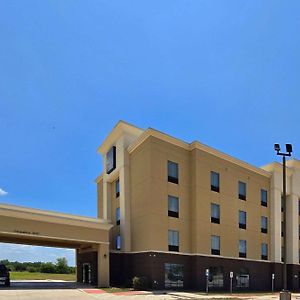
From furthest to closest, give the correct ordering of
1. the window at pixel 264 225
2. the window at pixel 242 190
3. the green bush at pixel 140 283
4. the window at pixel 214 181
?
the window at pixel 264 225
the window at pixel 242 190
the window at pixel 214 181
the green bush at pixel 140 283

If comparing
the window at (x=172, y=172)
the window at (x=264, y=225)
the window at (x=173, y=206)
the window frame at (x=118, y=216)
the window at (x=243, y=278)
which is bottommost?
the window at (x=243, y=278)

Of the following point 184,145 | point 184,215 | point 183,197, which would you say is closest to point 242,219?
point 184,215

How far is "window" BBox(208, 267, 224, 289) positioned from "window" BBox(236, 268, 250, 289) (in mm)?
2709

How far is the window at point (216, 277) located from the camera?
41528mm

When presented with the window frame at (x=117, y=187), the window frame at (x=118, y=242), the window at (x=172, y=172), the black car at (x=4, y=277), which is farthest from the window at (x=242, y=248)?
the black car at (x=4, y=277)

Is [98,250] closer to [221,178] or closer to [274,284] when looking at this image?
[221,178]

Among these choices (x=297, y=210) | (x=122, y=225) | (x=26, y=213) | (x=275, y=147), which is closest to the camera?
(x=275, y=147)

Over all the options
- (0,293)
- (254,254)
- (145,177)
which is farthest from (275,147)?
(254,254)

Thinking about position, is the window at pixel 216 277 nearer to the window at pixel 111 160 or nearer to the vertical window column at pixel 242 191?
the vertical window column at pixel 242 191

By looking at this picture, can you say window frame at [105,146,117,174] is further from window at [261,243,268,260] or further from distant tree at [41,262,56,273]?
distant tree at [41,262,56,273]

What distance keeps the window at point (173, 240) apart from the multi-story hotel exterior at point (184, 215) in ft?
0.32

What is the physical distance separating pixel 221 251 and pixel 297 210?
645 inches

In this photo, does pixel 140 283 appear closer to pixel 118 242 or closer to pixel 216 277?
pixel 118 242

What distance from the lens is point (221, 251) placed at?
43.3 m
